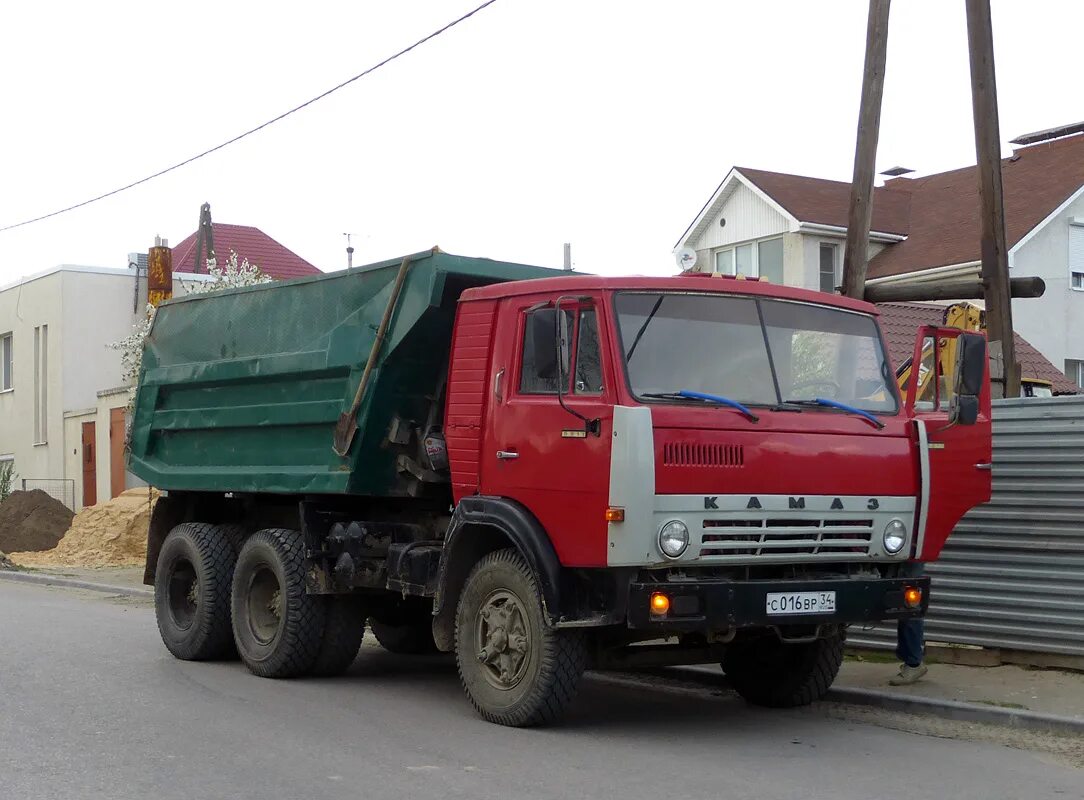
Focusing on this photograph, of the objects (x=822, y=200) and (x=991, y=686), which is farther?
(x=822, y=200)

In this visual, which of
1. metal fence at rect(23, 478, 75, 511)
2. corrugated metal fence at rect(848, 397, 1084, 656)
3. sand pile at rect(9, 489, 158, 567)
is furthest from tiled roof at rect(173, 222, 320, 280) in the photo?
corrugated metal fence at rect(848, 397, 1084, 656)

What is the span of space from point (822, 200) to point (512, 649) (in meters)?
30.8

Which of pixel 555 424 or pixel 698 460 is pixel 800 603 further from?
pixel 555 424

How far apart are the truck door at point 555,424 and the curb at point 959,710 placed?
250cm

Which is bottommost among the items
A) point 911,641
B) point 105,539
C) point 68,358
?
point 105,539

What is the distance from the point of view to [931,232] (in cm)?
3656

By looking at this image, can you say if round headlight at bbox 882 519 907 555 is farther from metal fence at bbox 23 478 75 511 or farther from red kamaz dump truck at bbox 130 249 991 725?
metal fence at bbox 23 478 75 511

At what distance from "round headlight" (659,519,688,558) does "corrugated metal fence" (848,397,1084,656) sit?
A: 346cm

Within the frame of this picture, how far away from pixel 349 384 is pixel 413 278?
885 millimetres

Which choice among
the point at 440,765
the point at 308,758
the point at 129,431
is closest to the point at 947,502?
the point at 440,765

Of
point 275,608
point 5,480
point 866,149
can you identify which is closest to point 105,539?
point 5,480

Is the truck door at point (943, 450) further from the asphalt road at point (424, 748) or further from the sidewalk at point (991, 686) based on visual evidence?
the asphalt road at point (424, 748)

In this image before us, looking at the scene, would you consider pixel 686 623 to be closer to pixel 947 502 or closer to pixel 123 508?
pixel 947 502

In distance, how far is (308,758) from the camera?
758 centimetres
